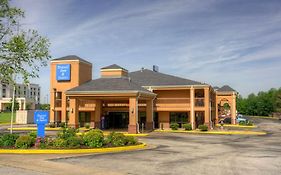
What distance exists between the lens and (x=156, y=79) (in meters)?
49.1

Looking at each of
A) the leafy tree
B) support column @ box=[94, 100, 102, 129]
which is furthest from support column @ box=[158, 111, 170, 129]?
the leafy tree

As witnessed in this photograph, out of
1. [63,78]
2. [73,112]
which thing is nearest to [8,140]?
[73,112]

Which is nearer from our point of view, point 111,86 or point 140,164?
point 140,164

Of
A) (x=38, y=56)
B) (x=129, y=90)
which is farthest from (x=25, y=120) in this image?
(x=38, y=56)

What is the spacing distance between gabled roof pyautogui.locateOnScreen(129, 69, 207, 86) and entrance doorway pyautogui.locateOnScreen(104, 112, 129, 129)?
204 inches

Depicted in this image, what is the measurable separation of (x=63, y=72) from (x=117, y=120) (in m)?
10.1

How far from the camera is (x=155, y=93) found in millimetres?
47250

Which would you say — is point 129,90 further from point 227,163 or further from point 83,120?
point 227,163

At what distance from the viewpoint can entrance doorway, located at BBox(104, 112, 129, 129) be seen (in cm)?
4831

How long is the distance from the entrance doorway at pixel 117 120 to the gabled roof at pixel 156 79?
17.0 feet

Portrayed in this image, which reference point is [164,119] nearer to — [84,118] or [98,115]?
[98,115]

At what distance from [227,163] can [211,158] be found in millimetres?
1754

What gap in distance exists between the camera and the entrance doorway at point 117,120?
4831 cm

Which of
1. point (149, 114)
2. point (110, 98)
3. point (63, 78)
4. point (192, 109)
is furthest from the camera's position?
point (63, 78)
